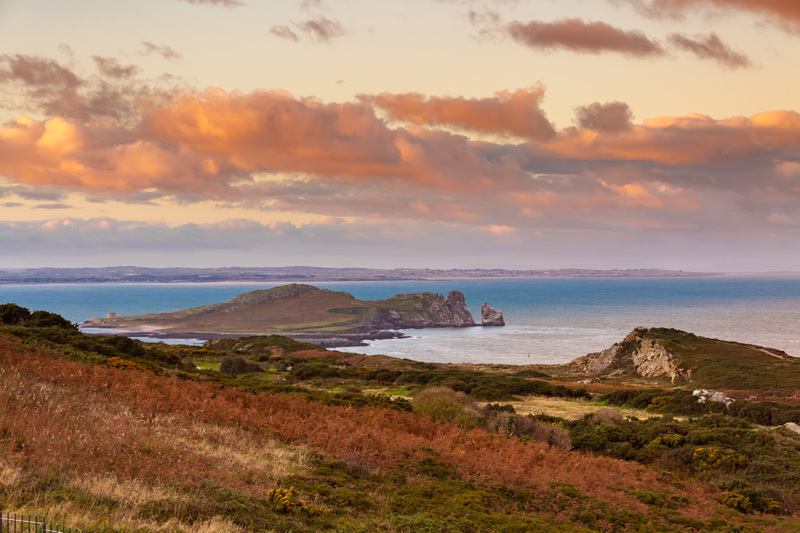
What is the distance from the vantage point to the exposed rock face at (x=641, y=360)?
56.8 m

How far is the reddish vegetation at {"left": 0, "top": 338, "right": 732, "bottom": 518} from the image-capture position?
1058cm

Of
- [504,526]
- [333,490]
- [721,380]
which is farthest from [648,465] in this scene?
[721,380]

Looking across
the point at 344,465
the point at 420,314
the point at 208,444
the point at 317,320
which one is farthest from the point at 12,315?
Result: the point at 420,314

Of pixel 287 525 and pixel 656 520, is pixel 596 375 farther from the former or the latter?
pixel 287 525

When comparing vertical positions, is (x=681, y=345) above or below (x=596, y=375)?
above

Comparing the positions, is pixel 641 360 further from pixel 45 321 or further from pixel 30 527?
pixel 30 527

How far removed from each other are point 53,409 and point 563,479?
1301 cm

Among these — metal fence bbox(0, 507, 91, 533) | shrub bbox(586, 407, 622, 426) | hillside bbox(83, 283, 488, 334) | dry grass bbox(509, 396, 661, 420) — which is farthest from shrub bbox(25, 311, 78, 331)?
hillside bbox(83, 283, 488, 334)

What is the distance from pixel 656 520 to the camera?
484 inches

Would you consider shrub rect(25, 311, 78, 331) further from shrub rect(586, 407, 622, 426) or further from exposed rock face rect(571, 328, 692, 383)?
exposed rock face rect(571, 328, 692, 383)

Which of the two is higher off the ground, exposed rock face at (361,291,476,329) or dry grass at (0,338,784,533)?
dry grass at (0,338,784,533)

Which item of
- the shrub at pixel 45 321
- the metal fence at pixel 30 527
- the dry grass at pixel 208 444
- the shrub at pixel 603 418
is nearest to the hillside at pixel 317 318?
the shrub at pixel 45 321

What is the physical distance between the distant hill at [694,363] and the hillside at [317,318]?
357ft

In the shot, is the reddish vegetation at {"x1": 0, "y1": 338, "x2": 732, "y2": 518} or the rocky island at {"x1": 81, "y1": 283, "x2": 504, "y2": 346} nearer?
the reddish vegetation at {"x1": 0, "y1": 338, "x2": 732, "y2": 518}
